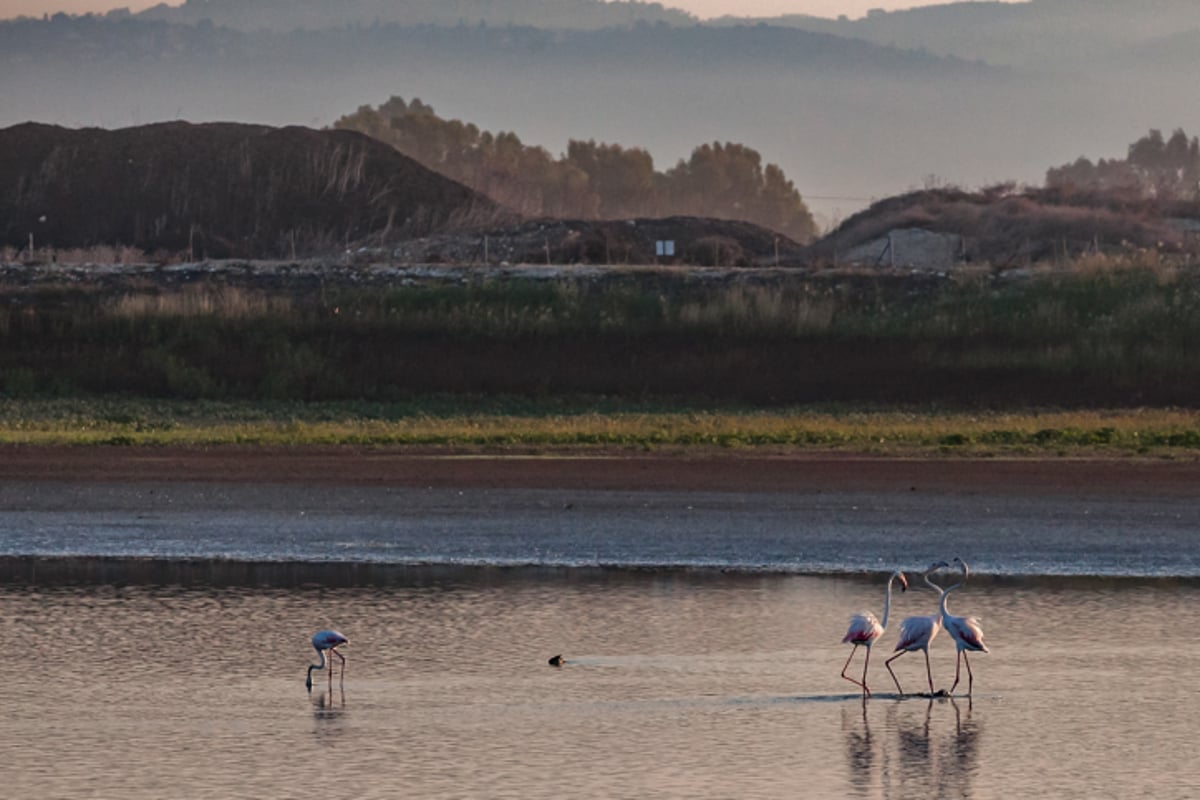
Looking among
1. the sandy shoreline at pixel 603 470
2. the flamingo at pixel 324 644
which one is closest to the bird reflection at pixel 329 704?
the flamingo at pixel 324 644

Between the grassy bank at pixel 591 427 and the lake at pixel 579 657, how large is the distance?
8726 mm

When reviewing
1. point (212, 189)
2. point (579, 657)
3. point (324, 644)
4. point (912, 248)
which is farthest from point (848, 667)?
point (212, 189)

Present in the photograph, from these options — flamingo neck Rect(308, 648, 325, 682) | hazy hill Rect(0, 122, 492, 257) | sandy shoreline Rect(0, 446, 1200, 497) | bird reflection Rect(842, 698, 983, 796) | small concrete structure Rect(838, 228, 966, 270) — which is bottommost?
bird reflection Rect(842, 698, 983, 796)

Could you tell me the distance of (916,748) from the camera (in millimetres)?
11992

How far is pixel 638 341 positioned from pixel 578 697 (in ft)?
106

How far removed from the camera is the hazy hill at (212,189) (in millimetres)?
86500

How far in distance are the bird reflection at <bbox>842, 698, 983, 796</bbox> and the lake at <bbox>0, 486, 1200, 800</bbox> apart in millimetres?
28

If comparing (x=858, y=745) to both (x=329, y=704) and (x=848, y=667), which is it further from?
(x=329, y=704)

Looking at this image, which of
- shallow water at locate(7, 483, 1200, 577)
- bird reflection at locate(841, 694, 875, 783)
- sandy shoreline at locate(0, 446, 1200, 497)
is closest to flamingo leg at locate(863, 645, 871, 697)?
bird reflection at locate(841, 694, 875, 783)

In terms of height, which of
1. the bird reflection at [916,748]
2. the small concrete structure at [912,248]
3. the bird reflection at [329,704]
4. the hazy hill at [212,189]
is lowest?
the bird reflection at [916,748]

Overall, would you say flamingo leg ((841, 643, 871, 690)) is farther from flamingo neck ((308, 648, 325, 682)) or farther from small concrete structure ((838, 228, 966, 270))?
small concrete structure ((838, 228, 966, 270))

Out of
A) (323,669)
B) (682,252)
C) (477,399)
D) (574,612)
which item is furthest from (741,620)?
(682,252)

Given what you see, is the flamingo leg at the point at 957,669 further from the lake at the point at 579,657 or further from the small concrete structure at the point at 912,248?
the small concrete structure at the point at 912,248

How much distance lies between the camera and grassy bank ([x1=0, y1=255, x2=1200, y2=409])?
42531 mm
